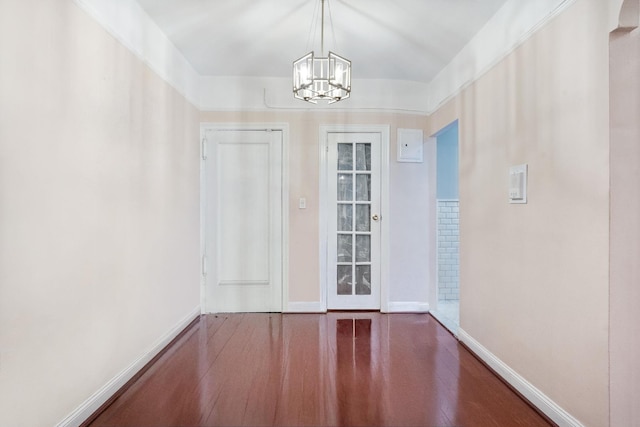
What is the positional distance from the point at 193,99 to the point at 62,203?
2.06 m

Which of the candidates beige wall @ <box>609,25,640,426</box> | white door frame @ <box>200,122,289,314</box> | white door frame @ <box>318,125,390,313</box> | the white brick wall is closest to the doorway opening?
the white brick wall

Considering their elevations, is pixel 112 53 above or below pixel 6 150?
above

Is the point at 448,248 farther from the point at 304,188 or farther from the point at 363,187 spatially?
the point at 304,188

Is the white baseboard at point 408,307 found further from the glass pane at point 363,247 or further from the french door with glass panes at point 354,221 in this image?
the glass pane at point 363,247

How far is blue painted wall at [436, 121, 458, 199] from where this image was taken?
4164 mm

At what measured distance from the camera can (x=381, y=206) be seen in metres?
3.66

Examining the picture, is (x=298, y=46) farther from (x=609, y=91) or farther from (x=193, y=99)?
(x=609, y=91)

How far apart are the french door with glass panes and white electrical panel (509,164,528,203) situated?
1640mm

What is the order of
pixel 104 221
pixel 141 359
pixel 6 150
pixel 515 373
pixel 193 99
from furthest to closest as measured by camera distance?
pixel 193 99 → pixel 141 359 → pixel 515 373 → pixel 104 221 → pixel 6 150

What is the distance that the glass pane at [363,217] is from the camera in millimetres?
3697

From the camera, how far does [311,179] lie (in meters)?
3.64


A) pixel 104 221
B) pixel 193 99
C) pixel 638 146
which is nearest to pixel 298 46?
pixel 193 99

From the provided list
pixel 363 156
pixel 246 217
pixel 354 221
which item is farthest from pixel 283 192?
pixel 363 156

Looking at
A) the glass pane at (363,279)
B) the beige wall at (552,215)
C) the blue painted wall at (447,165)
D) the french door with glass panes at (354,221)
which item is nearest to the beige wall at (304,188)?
the french door with glass panes at (354,221)
